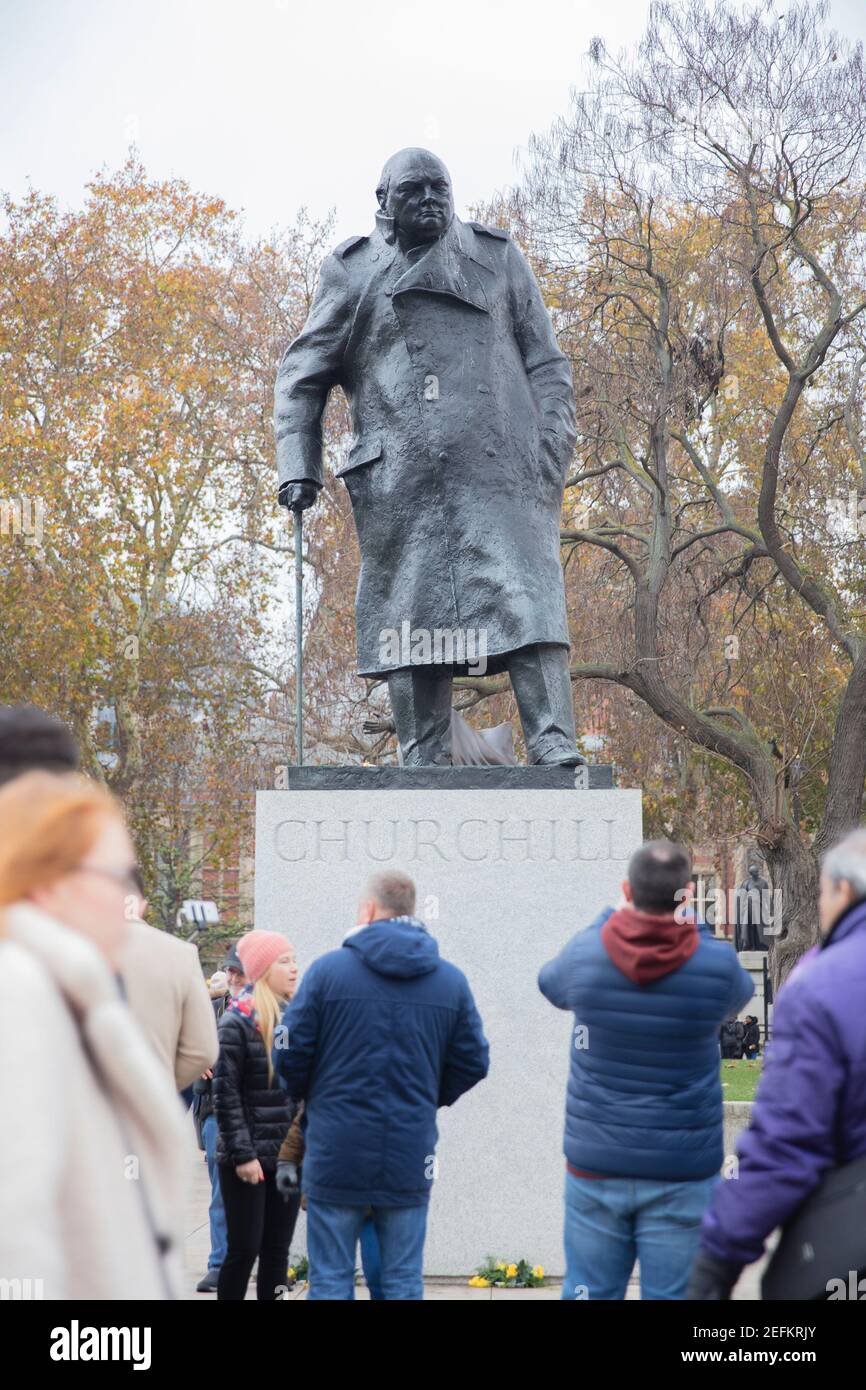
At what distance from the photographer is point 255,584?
102ft

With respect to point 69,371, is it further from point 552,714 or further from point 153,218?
point 552,714

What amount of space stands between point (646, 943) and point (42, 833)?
2229mm

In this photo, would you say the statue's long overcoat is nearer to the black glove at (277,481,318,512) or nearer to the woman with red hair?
the black glove at (277,481,318,512)

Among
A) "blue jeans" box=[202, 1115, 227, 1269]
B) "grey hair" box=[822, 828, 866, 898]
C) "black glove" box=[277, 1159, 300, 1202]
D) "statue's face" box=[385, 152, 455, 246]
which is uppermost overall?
"statue's face" box=[385, 152, 455, 246]

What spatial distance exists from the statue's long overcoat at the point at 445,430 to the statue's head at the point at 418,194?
0.10 metres

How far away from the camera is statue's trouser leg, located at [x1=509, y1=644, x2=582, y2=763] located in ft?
24.9

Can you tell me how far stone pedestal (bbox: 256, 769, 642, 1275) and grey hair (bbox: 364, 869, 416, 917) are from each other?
2.09m

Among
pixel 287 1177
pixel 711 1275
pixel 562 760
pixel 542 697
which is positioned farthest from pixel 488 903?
pixel 711 1275

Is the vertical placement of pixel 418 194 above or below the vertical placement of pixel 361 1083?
above

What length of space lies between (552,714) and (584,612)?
643 inches

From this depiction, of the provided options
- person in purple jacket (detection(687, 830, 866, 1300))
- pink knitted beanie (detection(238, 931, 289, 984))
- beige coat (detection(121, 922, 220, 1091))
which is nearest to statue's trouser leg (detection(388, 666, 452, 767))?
pink knitted beanie (detection(238, 931, 289, 984))

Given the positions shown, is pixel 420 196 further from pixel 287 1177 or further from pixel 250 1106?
pixel 287 1177

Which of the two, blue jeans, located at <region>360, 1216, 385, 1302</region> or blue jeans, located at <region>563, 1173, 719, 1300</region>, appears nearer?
blue jeans, located at <region>563, 1173, 719, 1300</region>

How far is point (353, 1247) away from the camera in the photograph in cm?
505
